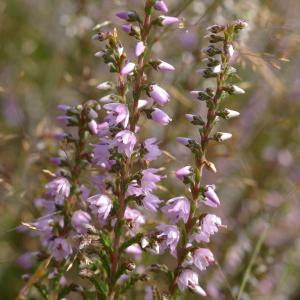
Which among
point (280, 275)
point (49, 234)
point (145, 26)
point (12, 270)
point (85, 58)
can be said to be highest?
point (145, 26)

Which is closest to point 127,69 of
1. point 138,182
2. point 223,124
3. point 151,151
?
point 151,151

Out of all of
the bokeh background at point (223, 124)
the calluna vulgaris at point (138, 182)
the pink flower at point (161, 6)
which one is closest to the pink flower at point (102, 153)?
the calluna vulgaris at point (138, 182)

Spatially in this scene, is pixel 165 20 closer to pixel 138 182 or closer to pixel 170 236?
pixel 138 182

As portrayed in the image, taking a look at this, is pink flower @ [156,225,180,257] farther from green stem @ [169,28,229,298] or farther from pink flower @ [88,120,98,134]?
pink flower @ [88,120,98,134]

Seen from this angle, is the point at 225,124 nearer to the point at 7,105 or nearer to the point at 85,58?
the point at 85,58

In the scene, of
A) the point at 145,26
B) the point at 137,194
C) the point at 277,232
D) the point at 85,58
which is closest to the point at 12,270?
the point at 85,58

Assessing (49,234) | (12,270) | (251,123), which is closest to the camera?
(49,234)

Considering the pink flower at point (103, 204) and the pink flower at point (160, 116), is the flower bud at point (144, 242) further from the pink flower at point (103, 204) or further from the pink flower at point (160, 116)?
the pink flower at point (160, 116)
